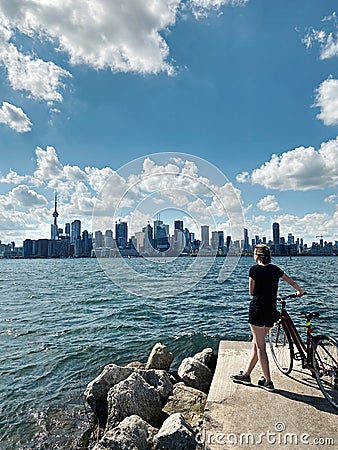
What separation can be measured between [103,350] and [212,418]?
7.70 m

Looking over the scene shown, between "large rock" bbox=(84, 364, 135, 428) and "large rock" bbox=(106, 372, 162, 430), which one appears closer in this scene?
"large rock" bbox=(106, 372, 162, 430)

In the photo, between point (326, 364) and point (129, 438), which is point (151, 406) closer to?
point (129, 438)

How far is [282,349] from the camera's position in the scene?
22.2 feet

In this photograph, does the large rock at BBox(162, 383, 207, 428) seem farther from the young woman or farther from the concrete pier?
the young woman

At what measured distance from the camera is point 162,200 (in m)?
13.8

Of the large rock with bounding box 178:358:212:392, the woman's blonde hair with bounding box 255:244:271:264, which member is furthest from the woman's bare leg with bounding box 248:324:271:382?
the large rock with bounding box 178:358:212:392

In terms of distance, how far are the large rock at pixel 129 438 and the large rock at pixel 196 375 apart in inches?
82.1

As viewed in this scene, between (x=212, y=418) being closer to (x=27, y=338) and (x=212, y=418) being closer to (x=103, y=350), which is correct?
(x=103, y=350)

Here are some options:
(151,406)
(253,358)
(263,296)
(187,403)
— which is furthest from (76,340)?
(263,296)

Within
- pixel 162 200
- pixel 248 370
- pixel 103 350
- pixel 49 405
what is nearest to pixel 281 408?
pixel 248 370

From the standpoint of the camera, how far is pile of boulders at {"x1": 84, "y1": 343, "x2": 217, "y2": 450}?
4613 millimetres

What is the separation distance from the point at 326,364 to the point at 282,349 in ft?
4.21

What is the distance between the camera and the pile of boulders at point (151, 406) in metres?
4.61

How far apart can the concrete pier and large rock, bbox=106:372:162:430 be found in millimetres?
1167
